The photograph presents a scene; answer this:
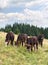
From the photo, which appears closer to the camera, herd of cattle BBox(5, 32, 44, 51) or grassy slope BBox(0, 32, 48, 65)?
grassy slope BBox(0, 32, 48, 65)

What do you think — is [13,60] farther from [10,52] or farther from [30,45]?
[30,45]

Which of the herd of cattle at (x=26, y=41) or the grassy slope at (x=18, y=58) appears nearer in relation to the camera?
the grassy slope at (x=18, y=58)

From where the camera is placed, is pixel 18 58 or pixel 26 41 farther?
pixel 26 41

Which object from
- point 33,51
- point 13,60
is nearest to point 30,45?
point 33,51

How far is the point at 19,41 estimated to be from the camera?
2712 cm

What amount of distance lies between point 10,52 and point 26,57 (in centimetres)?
131

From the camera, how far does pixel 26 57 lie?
20.0 m

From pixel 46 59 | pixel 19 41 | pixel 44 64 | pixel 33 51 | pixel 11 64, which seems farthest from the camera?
pixel 19 41

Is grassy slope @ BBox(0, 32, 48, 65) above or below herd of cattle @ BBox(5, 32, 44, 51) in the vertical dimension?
below

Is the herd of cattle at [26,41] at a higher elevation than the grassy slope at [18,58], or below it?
higher

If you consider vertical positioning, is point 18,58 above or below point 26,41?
below

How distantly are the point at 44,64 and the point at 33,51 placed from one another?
4.63m

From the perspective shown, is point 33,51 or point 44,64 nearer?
point 44,64

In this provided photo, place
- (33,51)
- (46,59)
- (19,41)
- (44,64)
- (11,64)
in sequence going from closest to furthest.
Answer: (11,64)
(44,64)
(46,59)
(33,51)
(19,41)
